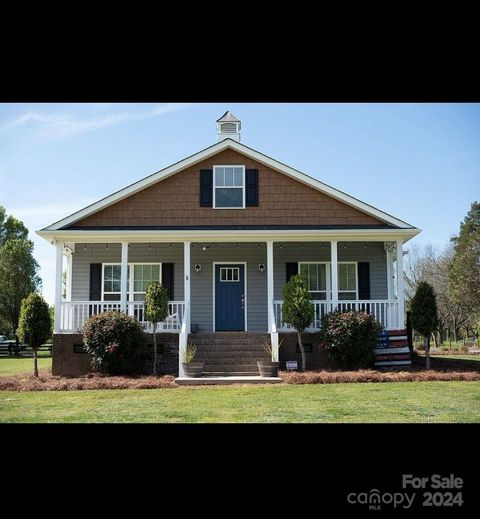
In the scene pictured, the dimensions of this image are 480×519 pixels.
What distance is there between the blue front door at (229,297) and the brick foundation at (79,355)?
7.76ft

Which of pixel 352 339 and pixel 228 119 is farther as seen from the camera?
pixel 228 119

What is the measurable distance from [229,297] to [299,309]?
125 inches

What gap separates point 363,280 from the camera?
1633 centimetres

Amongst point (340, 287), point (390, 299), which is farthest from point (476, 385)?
point (340, 287)

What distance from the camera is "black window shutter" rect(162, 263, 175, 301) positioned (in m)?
16.1

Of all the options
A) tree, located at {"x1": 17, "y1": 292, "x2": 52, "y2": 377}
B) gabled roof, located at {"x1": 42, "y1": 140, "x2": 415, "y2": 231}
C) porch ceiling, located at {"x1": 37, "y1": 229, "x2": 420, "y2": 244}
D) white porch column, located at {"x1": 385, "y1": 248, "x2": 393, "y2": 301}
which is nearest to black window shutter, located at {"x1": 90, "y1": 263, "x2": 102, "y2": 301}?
porch ceiling, located at {"x1": 37, "y1": 229, "x2": 420, "y2": 244}

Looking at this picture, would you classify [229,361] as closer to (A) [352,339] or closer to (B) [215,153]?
(A) [352,339]

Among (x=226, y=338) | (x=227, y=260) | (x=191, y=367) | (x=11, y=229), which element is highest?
(x=11, y=229)

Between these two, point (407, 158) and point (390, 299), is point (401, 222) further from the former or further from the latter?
point (407, 158)

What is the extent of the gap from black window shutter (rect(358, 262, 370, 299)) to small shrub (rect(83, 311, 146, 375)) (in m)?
6.47

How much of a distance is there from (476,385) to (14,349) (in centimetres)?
2096

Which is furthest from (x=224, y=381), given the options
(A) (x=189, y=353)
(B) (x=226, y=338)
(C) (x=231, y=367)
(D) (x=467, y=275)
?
(D) (x=467, y=275)

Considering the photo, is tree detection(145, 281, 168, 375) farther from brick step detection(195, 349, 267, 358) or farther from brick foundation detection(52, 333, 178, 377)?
brick step detection(195, 349, 267, 358)
